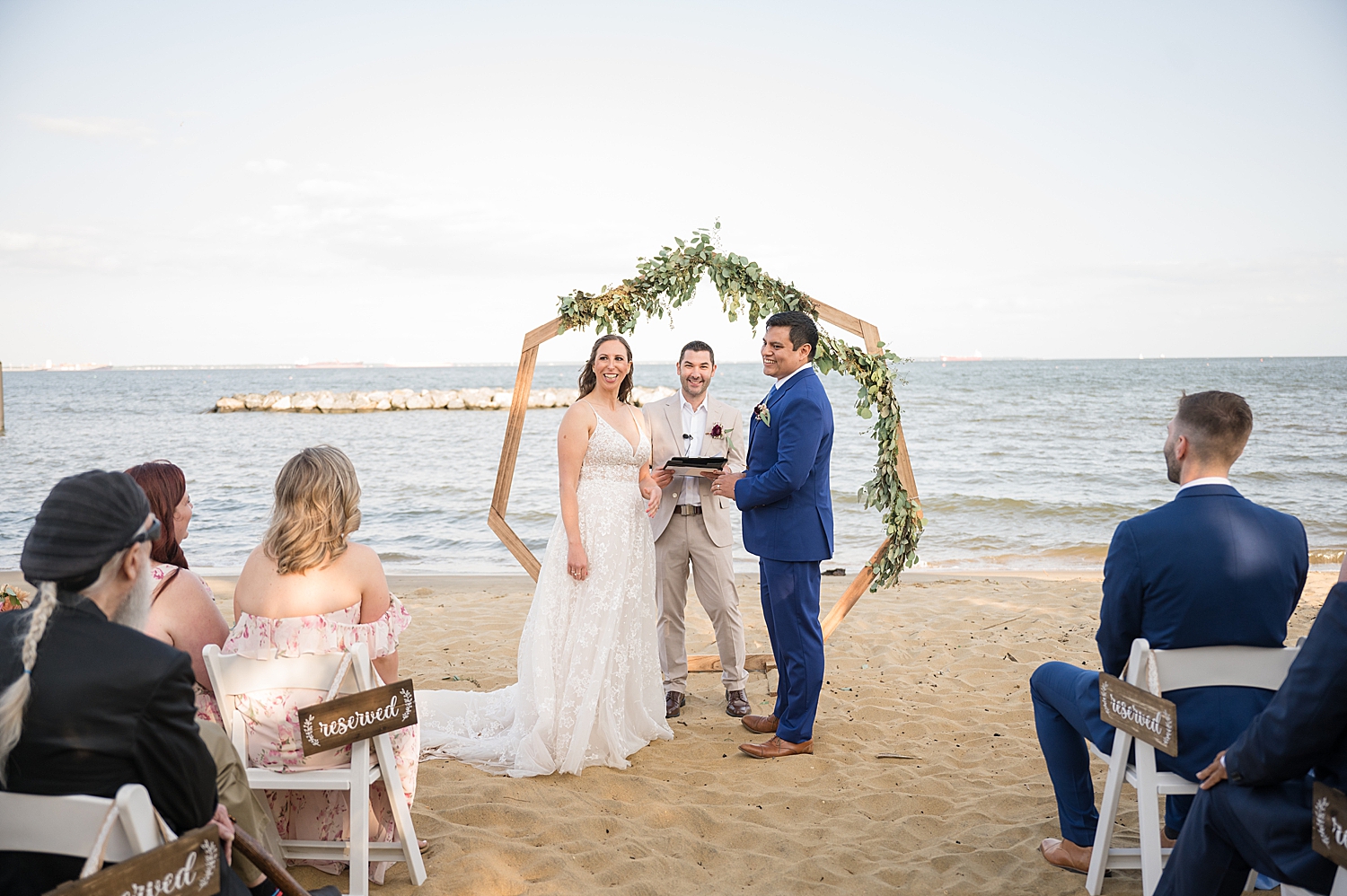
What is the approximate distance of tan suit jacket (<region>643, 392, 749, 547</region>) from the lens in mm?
5477

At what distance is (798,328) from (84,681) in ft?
11.9

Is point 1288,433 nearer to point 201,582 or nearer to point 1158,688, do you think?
point 1158,688

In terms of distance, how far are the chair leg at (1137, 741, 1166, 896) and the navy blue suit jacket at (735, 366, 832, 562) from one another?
202cm

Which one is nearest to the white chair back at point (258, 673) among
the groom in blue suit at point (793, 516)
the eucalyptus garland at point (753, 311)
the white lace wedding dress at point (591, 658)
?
the white lace wedding dress at point (591, 658)

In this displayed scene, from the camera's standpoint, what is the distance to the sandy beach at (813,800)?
11.0ft

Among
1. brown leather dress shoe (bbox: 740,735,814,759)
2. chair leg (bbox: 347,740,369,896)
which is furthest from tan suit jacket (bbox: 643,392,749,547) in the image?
chair leg (bbox: 347,740,369,896)

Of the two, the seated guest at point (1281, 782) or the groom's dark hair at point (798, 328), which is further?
the groom's dark hair at point (798, 328)

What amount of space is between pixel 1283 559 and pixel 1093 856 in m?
1.26

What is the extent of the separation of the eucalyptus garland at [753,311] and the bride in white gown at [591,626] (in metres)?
0.67

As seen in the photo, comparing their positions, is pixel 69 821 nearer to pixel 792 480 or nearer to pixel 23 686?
pixel 23 686

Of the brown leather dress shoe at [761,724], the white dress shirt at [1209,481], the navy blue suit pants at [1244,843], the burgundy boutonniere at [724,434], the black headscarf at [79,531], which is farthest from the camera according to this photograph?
the burgundy boutonniere at [724,434]

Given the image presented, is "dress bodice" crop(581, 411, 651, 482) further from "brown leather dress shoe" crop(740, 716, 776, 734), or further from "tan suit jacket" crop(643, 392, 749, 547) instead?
"brown leather dress shoe" crop(740, 716, 776, 734)

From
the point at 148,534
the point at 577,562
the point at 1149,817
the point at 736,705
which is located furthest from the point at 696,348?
the point at 148,534

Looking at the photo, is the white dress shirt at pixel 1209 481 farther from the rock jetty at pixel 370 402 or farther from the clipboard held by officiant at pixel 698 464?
the rock jetty at pixel 370 402
